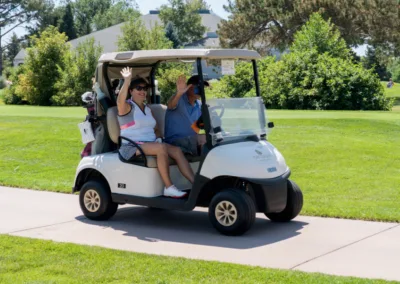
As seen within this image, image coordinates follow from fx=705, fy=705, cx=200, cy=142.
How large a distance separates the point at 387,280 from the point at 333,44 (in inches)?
906

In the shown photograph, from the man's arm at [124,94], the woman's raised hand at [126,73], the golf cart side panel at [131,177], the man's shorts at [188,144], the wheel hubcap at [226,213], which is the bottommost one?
the wheel hubcap at [226,213]

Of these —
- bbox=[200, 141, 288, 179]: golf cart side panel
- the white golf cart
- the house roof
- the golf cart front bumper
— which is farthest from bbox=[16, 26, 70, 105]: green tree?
the golf cart front bumper

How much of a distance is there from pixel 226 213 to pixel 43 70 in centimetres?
2840

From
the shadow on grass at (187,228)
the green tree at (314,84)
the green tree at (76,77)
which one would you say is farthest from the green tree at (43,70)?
the shadow on grass at (187,228)

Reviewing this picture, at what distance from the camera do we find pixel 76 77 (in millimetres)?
32375

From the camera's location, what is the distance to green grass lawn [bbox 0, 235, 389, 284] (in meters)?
5.24

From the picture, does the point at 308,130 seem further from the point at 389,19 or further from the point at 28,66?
the point at 389,19

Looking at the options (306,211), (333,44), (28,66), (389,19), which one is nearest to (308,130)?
(306,211)

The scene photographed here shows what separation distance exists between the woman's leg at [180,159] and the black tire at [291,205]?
1030 mm

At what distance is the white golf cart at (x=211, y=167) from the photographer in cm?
684

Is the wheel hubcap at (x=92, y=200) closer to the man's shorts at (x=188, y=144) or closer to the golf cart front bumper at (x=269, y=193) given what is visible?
the man's shorts at (x=188, y=144)

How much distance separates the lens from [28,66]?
3372 cm

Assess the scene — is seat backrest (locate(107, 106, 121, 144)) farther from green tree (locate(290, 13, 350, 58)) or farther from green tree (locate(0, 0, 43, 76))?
green tree (locate(0, 0, 43, 76))

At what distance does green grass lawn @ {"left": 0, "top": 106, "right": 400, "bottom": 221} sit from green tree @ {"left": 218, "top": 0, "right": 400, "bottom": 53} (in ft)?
79.2
